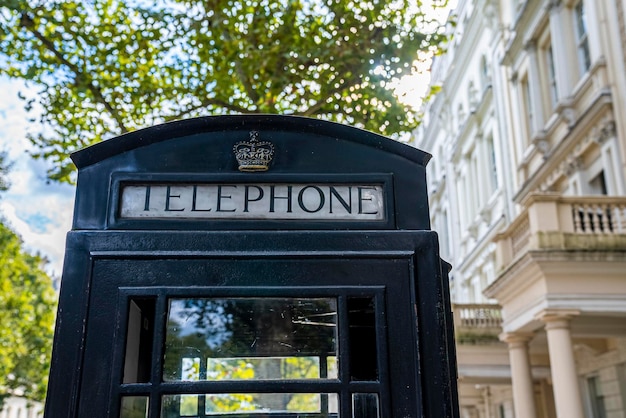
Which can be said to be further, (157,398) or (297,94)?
(297,94)

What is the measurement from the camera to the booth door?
2021 mm

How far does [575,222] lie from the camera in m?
11.7

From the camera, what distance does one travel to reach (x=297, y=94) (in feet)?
41.9

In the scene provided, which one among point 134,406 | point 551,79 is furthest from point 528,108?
point 134,406

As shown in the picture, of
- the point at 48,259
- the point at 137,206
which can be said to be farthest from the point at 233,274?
the point at 48,259

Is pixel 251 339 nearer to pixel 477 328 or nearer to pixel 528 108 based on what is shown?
pixel 477 328

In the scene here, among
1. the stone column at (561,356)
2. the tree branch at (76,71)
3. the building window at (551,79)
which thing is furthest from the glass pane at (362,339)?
the building window at (551,79)

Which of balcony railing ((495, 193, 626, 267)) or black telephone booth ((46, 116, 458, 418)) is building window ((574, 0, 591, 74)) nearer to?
balcony railing ((495, 193, 626, 267))

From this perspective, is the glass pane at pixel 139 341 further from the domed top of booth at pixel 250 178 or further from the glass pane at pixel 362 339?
the glass pane at pixel 362 339

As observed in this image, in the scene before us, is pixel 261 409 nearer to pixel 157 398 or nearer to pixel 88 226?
pixel 157 398

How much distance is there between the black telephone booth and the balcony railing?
374 inches

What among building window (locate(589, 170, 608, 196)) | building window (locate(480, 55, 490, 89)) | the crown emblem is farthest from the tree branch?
building window (locate(480, 55, 490, 89))

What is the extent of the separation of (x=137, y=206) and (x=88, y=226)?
0.52 ft

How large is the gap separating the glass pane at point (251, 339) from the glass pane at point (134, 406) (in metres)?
0.10
